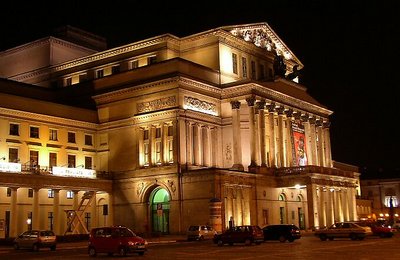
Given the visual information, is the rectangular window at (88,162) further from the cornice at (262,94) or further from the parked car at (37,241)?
the parked car at (37,241)

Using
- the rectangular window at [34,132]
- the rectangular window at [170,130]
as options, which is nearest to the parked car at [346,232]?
the rectangular window at [170,130]

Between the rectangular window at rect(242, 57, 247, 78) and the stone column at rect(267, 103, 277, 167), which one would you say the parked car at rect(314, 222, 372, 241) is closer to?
the stone column at rect(267, 103, 277, 167)

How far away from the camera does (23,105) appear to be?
68250mm

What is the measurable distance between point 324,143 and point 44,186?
45.5 meters

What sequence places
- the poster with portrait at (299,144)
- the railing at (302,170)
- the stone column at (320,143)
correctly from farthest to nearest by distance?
the stone column at (320,143)
the poster with portrait at (299,144)
the railing at (302,170)

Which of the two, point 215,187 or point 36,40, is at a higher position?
point 36,40

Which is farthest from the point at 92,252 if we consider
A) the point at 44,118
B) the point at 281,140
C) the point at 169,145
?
the point at 281,140

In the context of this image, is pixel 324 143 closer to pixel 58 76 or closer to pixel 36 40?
pixel 58 76

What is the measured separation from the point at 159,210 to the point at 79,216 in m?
10.1

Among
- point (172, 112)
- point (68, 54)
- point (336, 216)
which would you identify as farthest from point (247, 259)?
point (68, 54)

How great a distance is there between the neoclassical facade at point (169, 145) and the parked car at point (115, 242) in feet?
80.0

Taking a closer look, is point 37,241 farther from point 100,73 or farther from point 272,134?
point 100,73

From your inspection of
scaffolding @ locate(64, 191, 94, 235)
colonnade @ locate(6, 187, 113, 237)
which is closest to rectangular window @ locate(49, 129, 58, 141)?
colonnade @ locate(6, 187, 113, 237)

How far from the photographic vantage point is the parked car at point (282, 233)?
166ft
